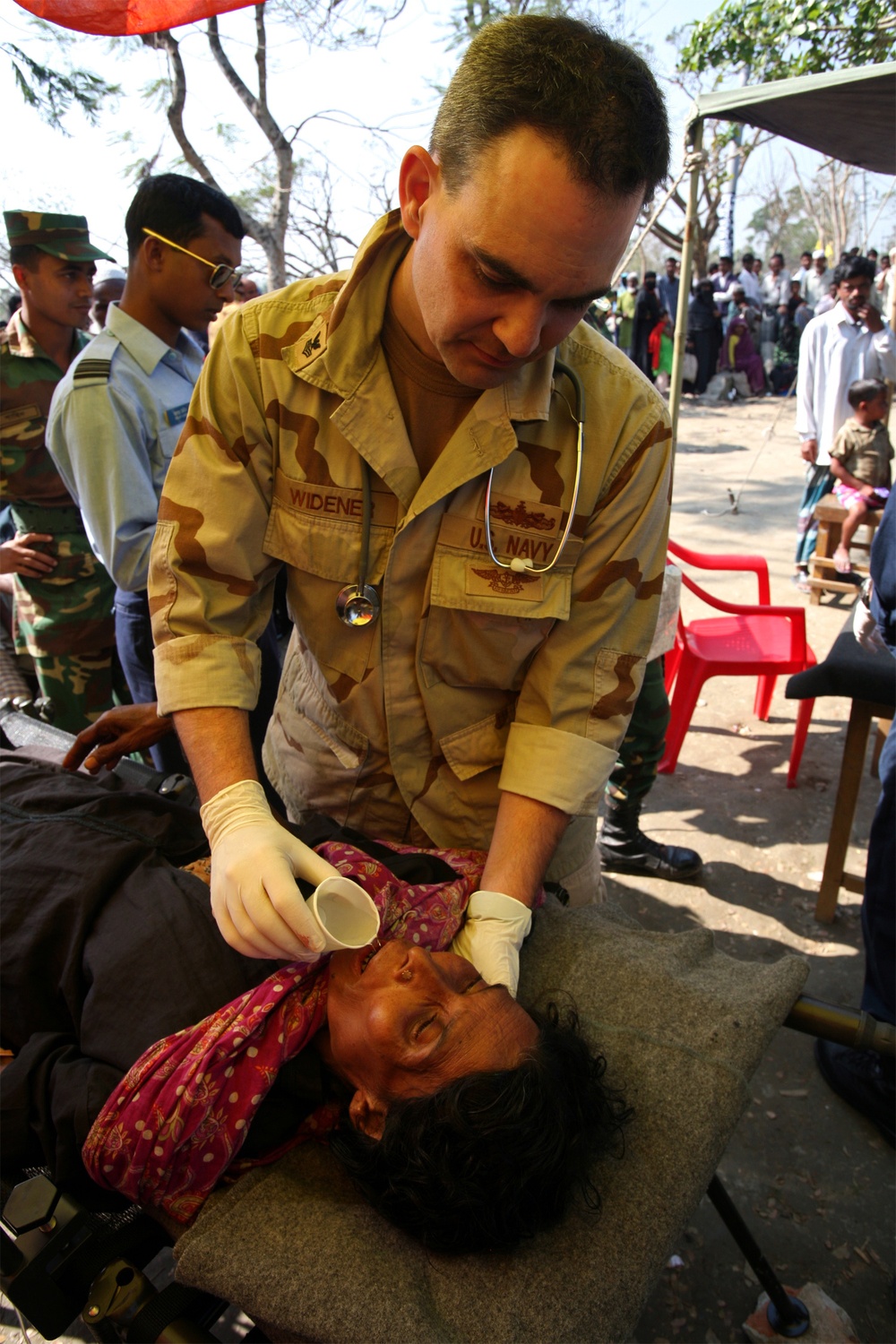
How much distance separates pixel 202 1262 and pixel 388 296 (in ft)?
5.22

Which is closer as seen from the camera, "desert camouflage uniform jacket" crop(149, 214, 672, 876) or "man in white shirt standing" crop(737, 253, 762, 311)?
"desert camouflage uniform jacket" crop(149, 214, 672, 876)

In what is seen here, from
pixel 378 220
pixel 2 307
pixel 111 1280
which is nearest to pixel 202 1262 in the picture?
pixel 111 1280

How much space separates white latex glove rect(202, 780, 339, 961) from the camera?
1361mm

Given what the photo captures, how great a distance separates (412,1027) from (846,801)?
2335mm

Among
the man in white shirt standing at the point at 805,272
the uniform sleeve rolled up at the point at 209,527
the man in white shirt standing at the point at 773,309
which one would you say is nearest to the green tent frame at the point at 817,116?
the uniform sleeve rolled up at the point at 209,527

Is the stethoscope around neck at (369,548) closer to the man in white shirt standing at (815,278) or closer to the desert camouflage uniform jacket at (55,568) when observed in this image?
the desert camouflage uniform jacket at (55,568)

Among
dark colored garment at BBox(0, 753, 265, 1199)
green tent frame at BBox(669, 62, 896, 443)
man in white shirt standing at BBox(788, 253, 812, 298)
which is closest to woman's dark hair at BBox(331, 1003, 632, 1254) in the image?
dark colored garment at BBox(0, 753, 265, 1199)

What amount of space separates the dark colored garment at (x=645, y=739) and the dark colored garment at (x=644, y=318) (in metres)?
12.1

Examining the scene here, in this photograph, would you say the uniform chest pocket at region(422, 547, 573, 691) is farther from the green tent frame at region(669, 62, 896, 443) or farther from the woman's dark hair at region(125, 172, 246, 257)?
the green tent frame at region(669, 62, 896, 443)

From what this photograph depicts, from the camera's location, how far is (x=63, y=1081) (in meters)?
1.44

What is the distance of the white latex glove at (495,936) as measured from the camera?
1568 millimetres

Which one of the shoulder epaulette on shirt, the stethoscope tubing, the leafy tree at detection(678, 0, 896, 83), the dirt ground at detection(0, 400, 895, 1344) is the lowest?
the dirt ground at detection(0, 400, 895, 1344)

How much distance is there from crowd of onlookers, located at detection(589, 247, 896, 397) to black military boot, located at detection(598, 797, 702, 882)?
36.5 feet

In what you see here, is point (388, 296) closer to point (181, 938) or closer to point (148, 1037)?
point (181, 938)
